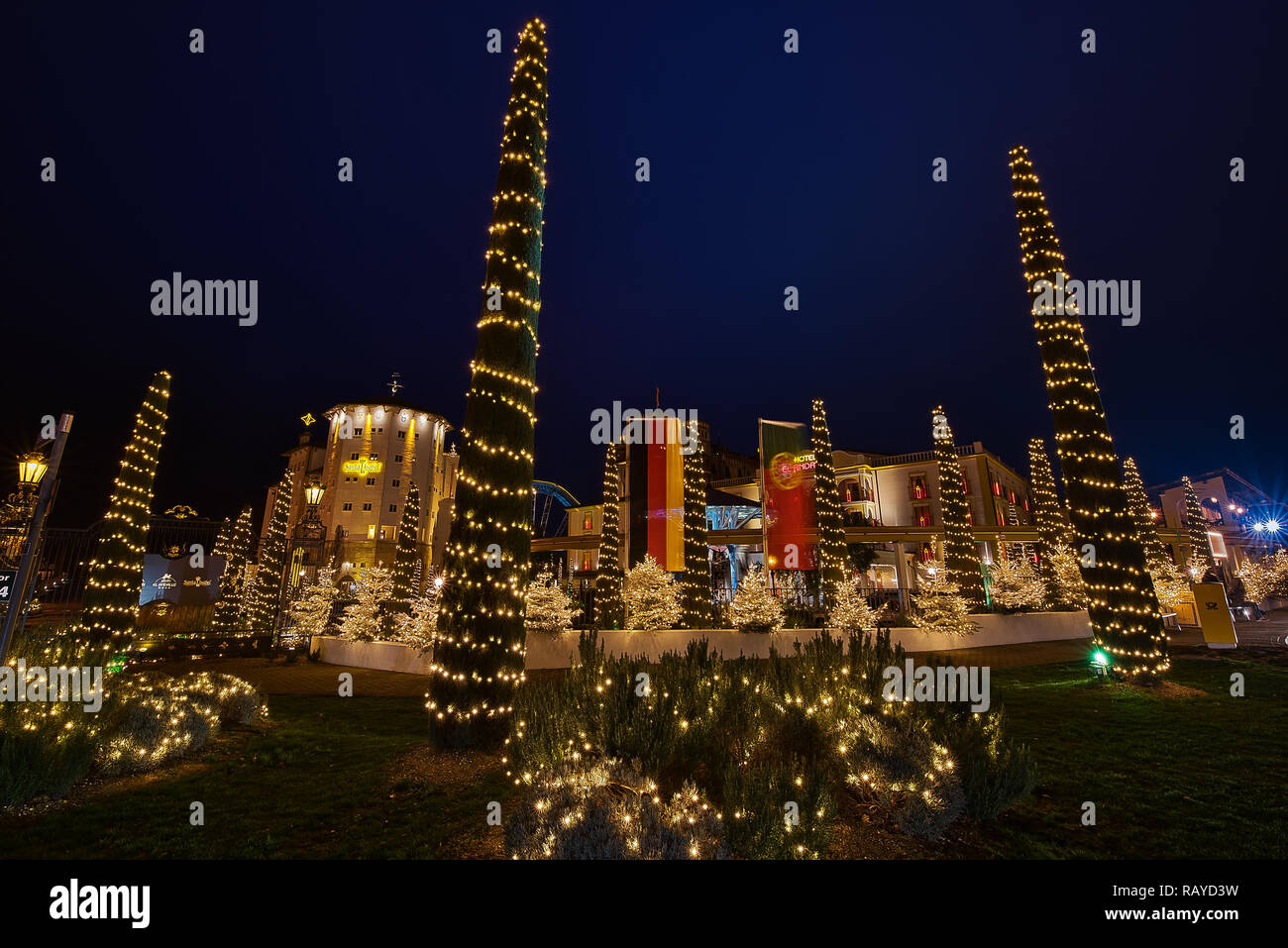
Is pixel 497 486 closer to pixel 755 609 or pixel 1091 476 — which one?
pixel 755 609

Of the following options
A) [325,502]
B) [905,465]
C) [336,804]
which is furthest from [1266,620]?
[325,502]

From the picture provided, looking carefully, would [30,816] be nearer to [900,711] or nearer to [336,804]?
[336,804]

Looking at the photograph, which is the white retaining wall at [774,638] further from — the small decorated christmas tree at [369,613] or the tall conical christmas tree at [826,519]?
the small decorated christmas tree at [369,613]

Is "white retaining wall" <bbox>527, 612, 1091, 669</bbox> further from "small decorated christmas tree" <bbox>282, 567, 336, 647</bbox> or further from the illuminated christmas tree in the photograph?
the illuminated christmas tree

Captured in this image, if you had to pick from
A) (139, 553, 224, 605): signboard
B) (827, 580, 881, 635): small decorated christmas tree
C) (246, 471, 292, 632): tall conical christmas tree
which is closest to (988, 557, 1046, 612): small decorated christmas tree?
(827, 580, 881, 635): small decorated christmas tree

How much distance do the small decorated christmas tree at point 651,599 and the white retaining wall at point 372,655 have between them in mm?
6018

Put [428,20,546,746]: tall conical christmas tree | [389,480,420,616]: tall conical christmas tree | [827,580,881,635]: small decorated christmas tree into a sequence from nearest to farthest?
[428,20,546,746]: tall conical christmas tree < [827,580,881,635]: small decorated christmas tree < [389,480,420,616]: tall conical christmas tree

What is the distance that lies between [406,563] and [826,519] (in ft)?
54.5

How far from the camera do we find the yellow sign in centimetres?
1368

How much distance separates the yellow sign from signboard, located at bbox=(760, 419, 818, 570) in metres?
11.3

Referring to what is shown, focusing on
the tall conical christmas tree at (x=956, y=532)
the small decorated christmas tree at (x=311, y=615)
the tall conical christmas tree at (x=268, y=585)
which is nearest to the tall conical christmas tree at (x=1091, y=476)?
the tall conical christmas tree at (x=956, y=532)

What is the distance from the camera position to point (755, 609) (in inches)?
600

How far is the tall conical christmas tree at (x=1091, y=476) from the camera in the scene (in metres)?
9.74
